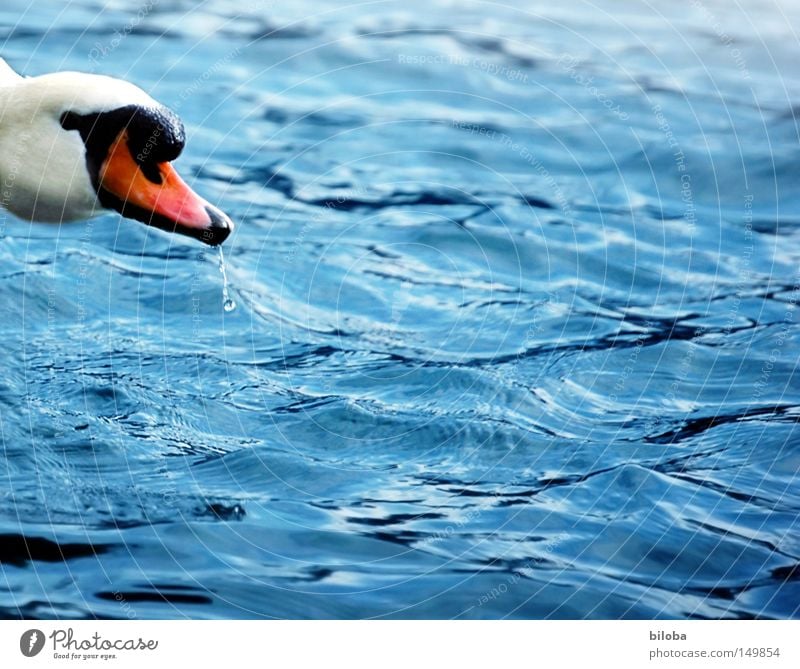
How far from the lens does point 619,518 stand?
1.42 metres

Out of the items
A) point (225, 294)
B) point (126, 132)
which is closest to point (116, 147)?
point (126, 132)

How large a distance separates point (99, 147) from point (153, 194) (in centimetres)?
8

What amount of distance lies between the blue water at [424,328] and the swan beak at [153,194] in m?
0.05

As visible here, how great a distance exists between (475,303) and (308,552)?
346 millimetres

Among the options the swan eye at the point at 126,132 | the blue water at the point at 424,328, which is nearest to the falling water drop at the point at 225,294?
the blue water at the point at 424,328

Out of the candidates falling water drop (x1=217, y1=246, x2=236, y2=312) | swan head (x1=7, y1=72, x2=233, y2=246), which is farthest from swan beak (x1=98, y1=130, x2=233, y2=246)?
falling water drop (x1=217, y1=246, x2=236, y2=312)

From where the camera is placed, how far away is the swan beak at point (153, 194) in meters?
1.40

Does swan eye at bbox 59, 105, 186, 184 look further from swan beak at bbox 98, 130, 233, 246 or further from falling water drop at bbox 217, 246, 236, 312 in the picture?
falling water drop at bbox 217, 246, 236, 312

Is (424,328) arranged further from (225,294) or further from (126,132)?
(126,132)

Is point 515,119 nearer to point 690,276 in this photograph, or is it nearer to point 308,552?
point 690,276

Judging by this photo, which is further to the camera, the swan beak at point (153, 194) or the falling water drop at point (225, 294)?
the falling water drop at point (225, 294)

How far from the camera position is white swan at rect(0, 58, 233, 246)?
1.41 meters

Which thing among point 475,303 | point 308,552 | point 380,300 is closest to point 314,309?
point 380,300

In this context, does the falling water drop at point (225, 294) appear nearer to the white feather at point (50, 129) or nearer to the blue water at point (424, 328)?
the blue water at point (424, 328)
